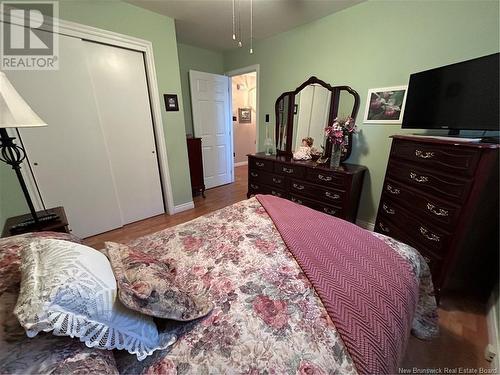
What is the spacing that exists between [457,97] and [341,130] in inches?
35.9

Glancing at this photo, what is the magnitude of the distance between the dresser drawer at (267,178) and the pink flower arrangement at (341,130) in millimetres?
772

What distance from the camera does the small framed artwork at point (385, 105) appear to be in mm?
2023

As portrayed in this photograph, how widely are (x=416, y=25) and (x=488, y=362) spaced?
253cm

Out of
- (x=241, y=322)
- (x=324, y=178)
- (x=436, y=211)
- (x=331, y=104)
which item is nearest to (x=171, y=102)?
(x=331, y=104)

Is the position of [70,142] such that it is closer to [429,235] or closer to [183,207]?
[183,207]

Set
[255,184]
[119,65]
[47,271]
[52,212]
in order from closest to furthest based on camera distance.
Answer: [47,271] → [52,212] → [119,65] → [255,184]

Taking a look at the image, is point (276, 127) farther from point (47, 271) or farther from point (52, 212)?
point (47, 271)

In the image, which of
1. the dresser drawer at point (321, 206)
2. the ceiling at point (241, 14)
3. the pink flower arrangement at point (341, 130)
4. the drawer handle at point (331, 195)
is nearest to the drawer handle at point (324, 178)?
the drawer handle at point (331, 195)

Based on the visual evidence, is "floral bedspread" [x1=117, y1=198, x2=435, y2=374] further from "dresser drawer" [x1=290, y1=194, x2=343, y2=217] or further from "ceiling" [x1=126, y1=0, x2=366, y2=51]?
"ceiling" [x1=126, y1=0, x2=366, y2=51]

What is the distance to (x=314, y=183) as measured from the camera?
2.38 meters

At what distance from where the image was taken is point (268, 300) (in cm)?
80

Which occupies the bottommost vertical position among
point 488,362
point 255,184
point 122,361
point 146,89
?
point 488,362

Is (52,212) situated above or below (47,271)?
Answer: below

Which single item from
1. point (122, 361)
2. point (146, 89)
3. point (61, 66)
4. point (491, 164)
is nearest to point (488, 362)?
point (491, 164)
